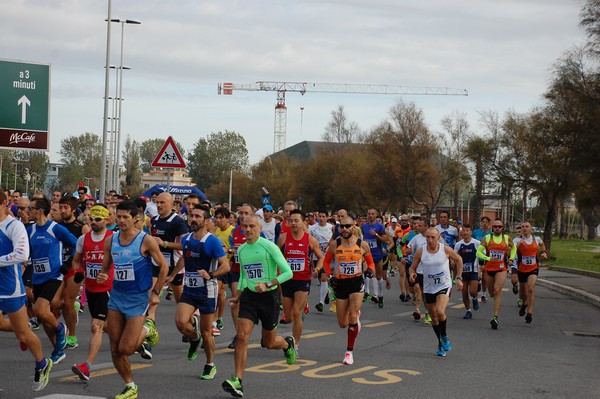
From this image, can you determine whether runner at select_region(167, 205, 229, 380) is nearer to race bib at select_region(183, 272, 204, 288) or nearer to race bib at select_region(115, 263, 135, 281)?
race bib at select_region(183, 272, 204, 288)

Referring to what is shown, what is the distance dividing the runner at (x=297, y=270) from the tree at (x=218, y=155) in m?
144

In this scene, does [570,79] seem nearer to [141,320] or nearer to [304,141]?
[141,320]

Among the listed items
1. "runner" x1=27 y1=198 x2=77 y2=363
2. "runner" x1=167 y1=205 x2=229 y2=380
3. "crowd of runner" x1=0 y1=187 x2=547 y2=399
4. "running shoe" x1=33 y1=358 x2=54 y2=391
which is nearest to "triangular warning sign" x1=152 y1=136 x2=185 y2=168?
"crowd of runner" x1=0 y1=187 x2=547 y2=399

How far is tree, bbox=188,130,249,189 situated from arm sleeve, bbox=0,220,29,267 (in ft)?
484

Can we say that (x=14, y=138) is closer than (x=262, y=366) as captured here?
No

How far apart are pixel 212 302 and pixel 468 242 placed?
29.9 ft

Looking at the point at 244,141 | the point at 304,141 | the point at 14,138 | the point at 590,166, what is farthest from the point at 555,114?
the point at 244,141

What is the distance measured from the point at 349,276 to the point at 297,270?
705mm

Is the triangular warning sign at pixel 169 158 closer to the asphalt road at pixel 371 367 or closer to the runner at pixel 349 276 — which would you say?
the asphalt road at pixel 371 367

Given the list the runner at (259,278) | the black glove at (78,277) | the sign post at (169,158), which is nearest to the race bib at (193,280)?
the runner at (259,278)

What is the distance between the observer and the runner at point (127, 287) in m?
8.40

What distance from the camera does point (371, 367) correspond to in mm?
10969

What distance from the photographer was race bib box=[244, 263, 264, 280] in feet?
31.5

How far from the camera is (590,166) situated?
3047 centimetres
